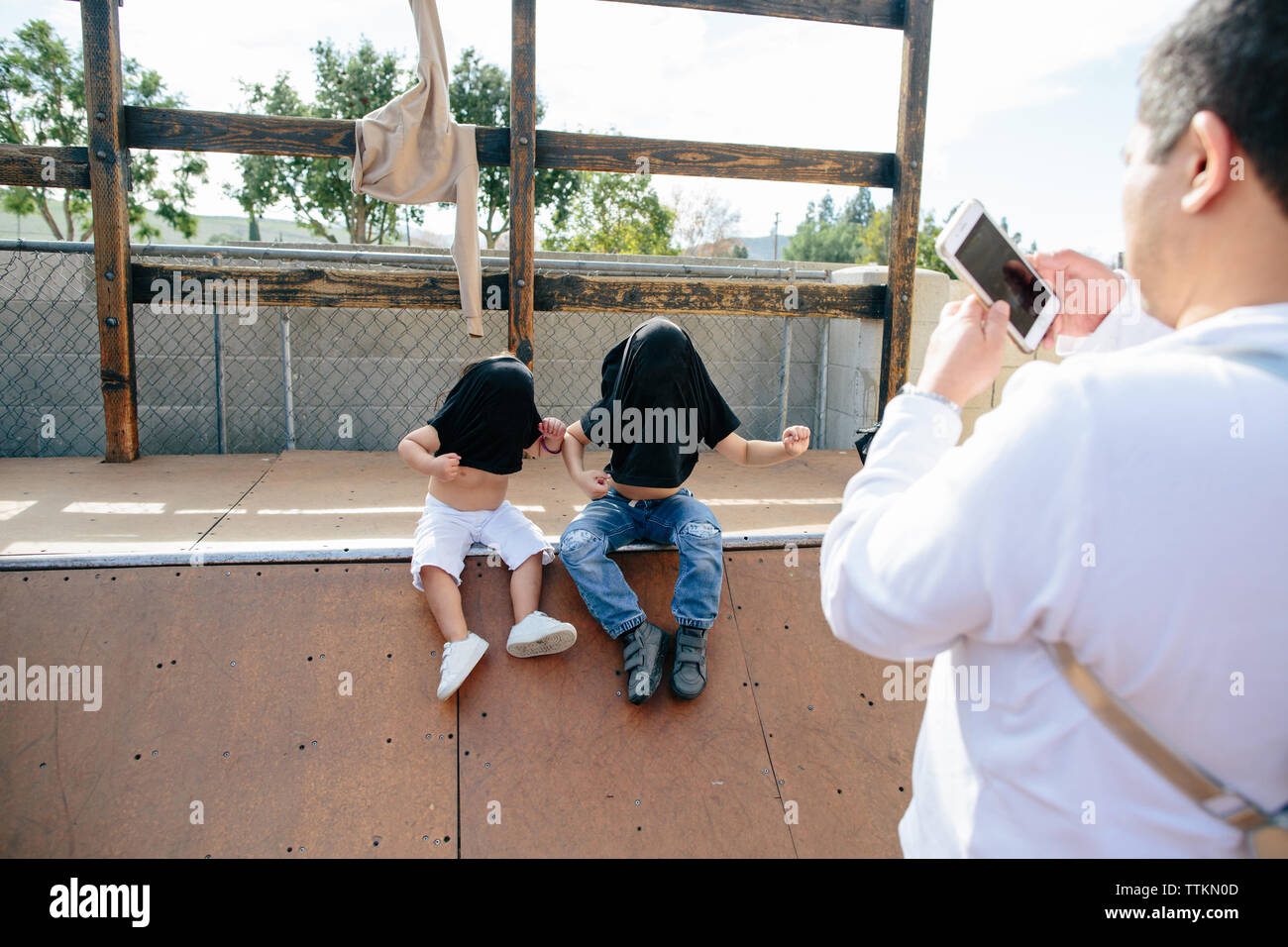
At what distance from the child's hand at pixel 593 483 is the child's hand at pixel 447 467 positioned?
1.63 ft

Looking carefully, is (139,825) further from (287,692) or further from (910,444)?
(910,444)

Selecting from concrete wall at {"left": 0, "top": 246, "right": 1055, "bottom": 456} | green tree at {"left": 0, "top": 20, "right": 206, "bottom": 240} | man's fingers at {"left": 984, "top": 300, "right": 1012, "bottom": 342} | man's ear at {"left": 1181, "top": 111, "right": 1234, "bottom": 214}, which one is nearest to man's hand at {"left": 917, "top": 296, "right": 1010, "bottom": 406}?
man's fingers at {"left": 984, "top": 300, "right": 1012, "bottom": 342}

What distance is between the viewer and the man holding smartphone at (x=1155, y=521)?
0.78m

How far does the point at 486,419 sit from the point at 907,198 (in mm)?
3669

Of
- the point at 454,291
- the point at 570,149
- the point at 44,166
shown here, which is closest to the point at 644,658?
the point at 454,291

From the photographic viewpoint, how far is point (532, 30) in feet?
15.9

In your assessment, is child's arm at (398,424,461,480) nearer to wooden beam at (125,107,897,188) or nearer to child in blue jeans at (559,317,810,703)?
child in blue jeans at (559,317,810,703)

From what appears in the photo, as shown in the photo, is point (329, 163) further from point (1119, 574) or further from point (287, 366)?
point (1119, 574)

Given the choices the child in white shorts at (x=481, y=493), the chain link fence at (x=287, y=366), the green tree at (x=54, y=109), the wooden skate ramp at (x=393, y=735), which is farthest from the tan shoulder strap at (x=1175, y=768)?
the green tree at (x=54, y=109)

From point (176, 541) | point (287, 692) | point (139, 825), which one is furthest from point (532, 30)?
point (139, 825)

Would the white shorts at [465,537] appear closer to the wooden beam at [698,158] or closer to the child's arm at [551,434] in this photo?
the child's arm at [551,434]

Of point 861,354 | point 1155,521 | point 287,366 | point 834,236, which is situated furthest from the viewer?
point 834,236

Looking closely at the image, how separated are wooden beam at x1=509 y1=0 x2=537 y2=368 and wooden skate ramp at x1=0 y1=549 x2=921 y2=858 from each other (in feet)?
7.74

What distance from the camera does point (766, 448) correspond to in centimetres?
339
